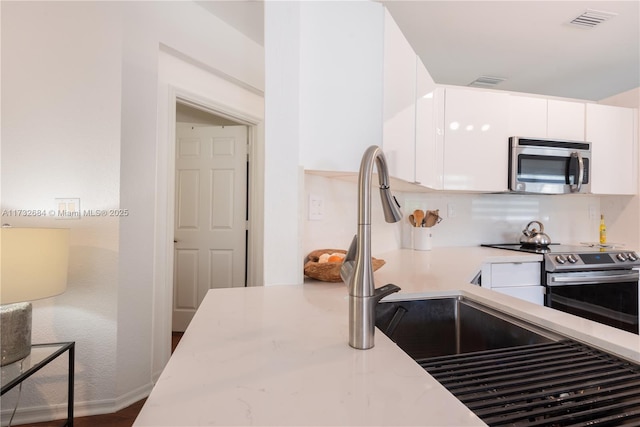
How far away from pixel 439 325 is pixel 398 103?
99cm

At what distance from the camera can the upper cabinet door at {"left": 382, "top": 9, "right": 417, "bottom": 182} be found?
4.68 feet

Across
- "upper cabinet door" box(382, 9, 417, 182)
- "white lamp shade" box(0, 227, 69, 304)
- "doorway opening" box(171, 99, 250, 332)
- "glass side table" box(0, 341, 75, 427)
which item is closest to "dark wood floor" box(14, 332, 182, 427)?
"glass side table" box(0, 341, 75, 427)

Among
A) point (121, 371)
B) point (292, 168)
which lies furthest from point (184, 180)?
point (292, 168)

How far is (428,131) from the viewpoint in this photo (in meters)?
2.01

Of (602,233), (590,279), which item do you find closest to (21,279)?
(590,279)

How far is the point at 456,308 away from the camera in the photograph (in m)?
1.21

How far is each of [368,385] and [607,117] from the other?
10.5ft

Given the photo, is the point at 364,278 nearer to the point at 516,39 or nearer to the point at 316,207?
the point at 316,207

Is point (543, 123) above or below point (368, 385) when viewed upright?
above

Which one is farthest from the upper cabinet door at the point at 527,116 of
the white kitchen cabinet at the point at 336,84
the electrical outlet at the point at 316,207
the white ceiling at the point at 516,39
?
the electrical outlet at the point at 316,207

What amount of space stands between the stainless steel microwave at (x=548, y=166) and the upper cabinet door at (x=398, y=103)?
1161 mm

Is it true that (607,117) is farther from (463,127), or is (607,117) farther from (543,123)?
(463,127)

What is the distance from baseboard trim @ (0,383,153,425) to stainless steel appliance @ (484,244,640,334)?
105 inches

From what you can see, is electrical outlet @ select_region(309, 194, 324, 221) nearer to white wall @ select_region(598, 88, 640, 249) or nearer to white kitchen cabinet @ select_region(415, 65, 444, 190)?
white kitchen cabinet @ select_region(415, 65, 444, 190)
